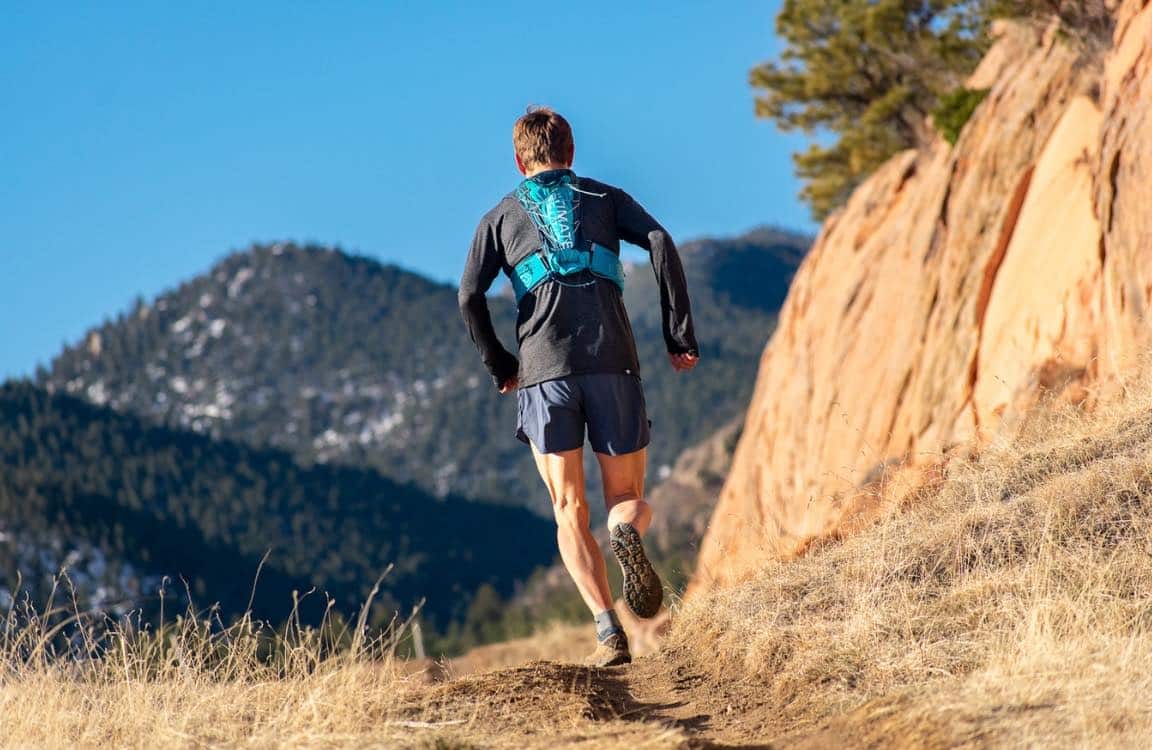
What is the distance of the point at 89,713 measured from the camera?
4.66 metres

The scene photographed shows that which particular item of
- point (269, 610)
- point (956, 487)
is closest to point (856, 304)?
point (956, 487)

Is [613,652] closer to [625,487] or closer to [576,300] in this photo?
[625,487]

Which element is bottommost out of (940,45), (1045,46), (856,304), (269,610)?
(269,610)

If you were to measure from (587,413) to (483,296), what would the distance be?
711 millimetres

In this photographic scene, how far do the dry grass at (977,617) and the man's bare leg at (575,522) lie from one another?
23.1 inches

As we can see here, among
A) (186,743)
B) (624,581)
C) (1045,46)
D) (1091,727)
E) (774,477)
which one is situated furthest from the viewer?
(774,477)

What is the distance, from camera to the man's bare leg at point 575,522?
529cm

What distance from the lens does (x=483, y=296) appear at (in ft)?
18.0

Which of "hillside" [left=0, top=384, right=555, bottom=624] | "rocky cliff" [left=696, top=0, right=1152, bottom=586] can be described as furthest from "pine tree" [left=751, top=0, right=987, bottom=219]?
"hillside" [left=0, top=384, right=555, bottom=624]

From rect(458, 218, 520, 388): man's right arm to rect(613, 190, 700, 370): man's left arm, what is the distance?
56 cm

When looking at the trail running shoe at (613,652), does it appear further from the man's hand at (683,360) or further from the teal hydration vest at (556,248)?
the teal hydration vest at (556,248)

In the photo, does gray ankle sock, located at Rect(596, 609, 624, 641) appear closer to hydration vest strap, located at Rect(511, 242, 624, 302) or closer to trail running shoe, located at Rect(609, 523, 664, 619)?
trail running shoe, located at Rect(609, 523, 664, 619)

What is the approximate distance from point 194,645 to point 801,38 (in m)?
21.3

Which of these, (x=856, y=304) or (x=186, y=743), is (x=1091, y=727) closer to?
(x=186, y=743)
